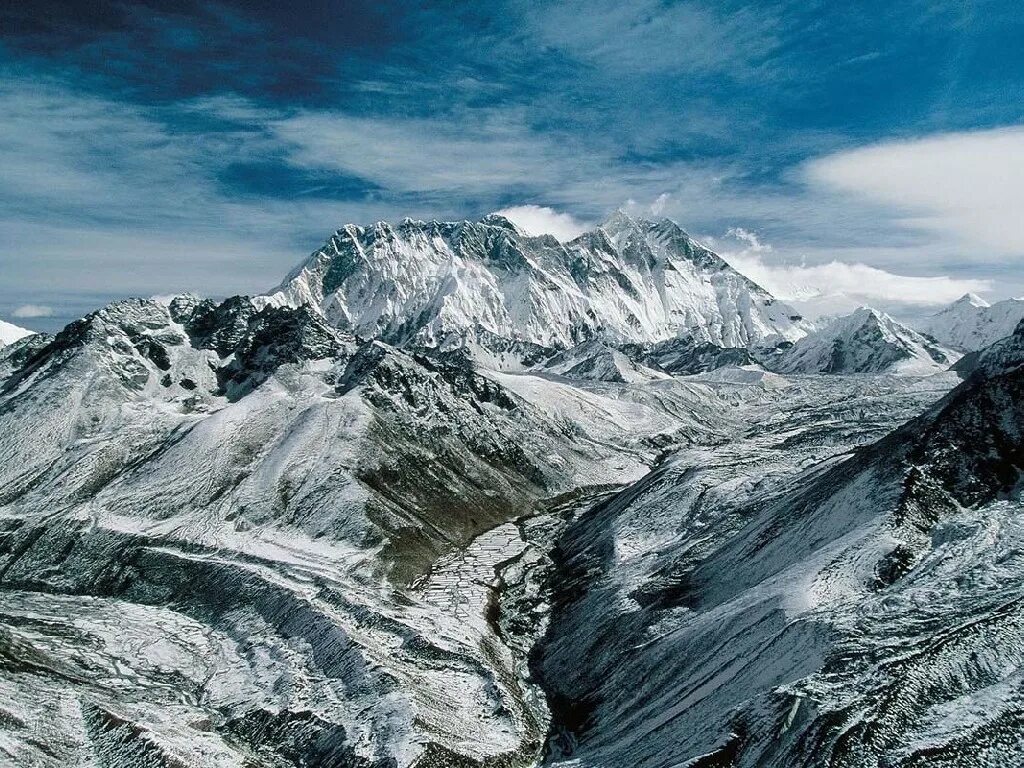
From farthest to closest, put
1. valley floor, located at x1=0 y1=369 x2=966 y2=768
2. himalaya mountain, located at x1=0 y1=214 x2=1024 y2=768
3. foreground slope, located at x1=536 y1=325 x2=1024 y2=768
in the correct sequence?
valley floor, located at x1=0 y1=369 x2=966 y2=768 → himalaya mountain, located at x1=0 y1=214 x2=1024 y2=768 → foreground slope, located at x1=536 y1=325 x2=1024 y2=768

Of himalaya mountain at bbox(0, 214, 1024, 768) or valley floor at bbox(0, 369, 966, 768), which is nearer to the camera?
himalaya mountain at bbox(0, 214, 1024, 768)

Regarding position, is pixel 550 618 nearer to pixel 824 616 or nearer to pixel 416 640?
pixel 416 640

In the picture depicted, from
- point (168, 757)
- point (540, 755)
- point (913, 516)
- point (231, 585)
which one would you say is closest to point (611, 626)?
point (540, 755)

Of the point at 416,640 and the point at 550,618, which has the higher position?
the point at 416,640

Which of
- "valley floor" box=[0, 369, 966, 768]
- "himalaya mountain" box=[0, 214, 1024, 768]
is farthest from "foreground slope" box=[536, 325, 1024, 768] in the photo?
"valley floor" box=[0, 369, 966, 768]

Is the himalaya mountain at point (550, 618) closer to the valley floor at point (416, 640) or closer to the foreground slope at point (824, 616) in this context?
the foreground slope at point (824, 616)

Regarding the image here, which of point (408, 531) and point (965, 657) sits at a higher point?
point (408, 531)

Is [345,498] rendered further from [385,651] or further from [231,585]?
[385,651]

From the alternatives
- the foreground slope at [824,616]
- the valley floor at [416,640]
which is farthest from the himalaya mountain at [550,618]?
the valley floor at [416,640]

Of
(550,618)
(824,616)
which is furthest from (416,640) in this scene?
(824,616)

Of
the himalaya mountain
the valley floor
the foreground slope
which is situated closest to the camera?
the foreground slope

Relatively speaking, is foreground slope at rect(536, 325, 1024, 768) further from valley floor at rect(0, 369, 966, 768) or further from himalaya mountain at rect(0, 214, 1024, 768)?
valley floor at rect(0, 369, 966, 768)
